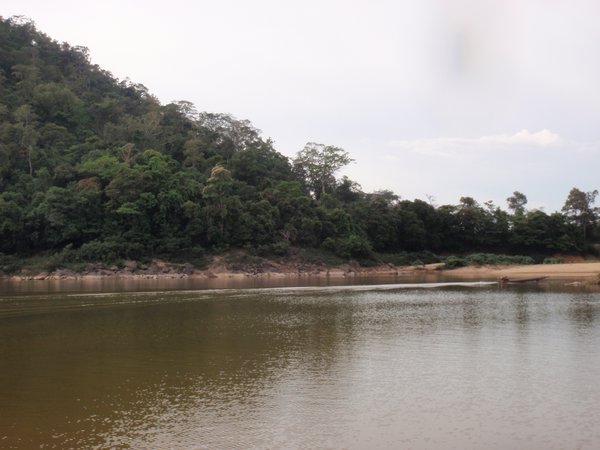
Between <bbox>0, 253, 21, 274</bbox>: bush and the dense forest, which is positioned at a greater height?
the dense forest

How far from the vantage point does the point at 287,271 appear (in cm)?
7406

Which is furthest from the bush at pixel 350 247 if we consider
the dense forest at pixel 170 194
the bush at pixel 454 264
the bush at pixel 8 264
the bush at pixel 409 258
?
the bush at pixel 8 264

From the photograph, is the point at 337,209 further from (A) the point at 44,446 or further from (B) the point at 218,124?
(A) the point at 44,446

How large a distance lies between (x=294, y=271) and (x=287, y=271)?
1104 millimetres

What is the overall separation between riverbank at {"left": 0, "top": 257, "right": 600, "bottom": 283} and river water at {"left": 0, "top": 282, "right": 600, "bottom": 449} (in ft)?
125

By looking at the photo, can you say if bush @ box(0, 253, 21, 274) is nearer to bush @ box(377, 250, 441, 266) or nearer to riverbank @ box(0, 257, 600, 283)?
riverbank @ box(0, 257, 600, 283)

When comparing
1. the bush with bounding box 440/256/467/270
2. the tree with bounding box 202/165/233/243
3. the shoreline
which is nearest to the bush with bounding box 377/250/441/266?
the shoreline

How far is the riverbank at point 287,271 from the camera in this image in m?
58.4

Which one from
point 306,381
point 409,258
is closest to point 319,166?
point 409,258

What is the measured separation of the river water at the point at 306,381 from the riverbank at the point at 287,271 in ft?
125

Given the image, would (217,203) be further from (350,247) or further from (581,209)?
(581,209)

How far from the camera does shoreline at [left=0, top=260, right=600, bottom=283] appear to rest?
5788 cm

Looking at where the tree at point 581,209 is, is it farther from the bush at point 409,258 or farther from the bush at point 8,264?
the bush at point 8,264

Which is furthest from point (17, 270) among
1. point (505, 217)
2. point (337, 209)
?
point (505, 217)
